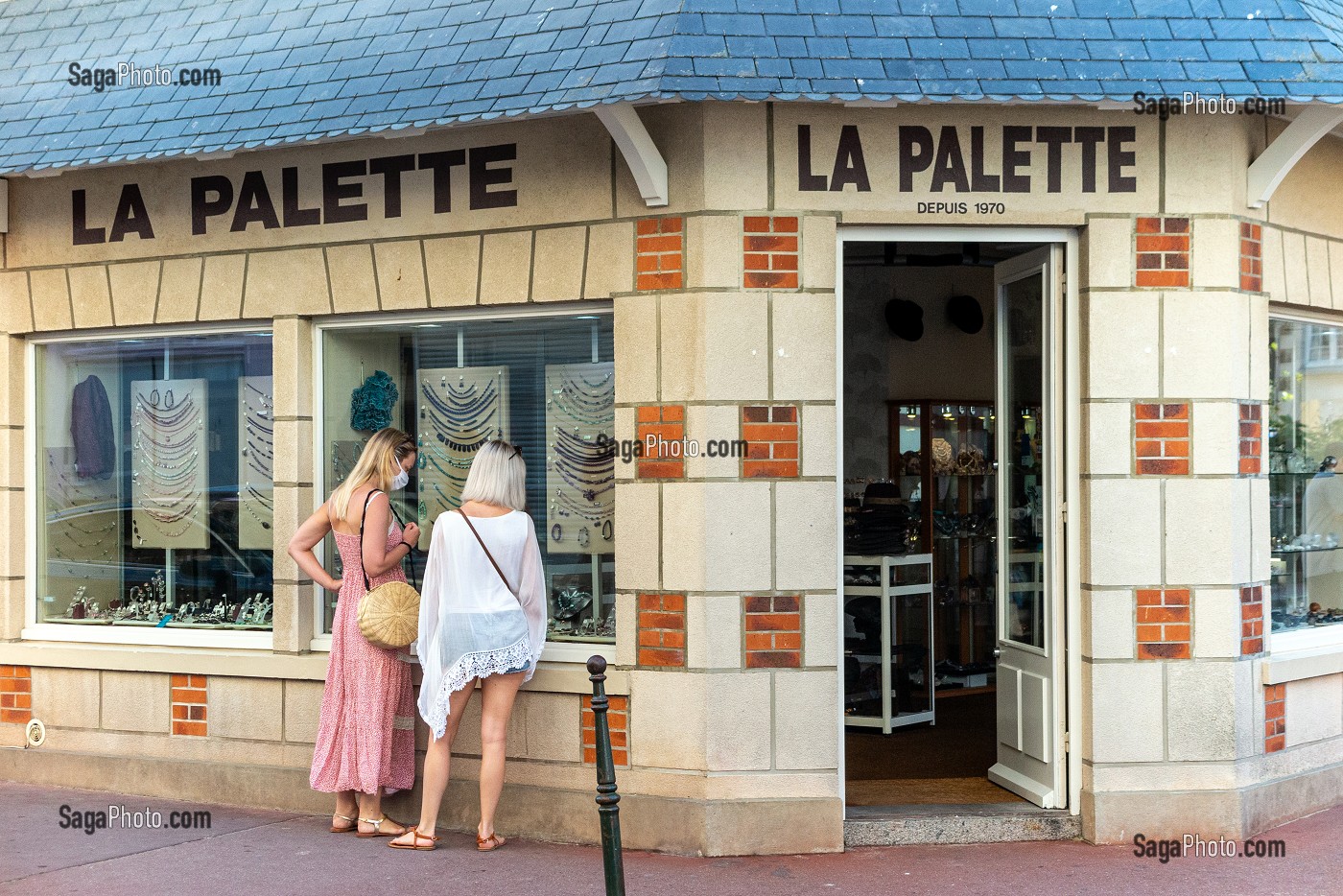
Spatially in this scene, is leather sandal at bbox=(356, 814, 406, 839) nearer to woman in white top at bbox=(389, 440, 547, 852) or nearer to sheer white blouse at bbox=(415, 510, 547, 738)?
woman in white top at bbox=(389, 440, 547, 852)

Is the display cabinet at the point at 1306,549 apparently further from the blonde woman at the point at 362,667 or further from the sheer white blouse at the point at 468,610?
the blonde woman at the point at 362,667

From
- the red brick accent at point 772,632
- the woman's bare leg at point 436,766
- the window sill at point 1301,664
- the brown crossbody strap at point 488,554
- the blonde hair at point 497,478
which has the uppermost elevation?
the blonde hair at point 497,478

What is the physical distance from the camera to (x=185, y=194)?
7.82 m

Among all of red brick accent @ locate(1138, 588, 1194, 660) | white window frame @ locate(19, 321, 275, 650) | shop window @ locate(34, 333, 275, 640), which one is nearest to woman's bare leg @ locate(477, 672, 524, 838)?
white window frame @ locate(19, 321, 275, 650)

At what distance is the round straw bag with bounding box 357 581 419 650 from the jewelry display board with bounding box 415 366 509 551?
700mm

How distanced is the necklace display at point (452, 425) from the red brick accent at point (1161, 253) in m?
3.22

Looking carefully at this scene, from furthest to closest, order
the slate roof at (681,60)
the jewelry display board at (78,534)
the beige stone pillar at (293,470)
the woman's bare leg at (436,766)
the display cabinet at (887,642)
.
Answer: the display cabinet at (887,642) → the jewelry display board at (78,534) → the beige stone pillar at (293,470) → the woman's bare leg at (436,766) → the slate roof at (681,60)

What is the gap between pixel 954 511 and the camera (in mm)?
11328

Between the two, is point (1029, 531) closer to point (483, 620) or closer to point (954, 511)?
point (483, 620)

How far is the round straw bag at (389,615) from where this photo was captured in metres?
6.80

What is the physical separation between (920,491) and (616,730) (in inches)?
205

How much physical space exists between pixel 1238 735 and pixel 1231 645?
433mm

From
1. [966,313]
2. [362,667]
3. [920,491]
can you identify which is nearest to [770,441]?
[362,667]

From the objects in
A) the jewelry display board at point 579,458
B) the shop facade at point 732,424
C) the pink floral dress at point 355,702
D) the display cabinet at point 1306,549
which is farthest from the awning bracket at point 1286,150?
the pink floral dress at point 355,702
